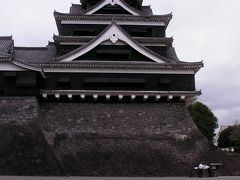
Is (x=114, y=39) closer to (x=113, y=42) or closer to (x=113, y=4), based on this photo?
(x=113, y=42)

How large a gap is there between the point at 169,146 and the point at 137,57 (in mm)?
5907

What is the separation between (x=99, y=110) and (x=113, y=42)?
452 cm

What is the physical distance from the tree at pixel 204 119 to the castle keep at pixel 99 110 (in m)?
25.8

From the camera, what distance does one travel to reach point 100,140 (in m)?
18.6

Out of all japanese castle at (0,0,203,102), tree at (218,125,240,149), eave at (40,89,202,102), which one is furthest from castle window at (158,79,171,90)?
tree at (218,125,240,149)

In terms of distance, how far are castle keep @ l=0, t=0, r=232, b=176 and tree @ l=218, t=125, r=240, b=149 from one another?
1065 inches

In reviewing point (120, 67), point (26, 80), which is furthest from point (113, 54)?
point (26, 80)

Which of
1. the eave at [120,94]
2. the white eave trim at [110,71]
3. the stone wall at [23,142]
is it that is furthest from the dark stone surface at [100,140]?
the white eave trim at [110,71]

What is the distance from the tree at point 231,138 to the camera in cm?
4488

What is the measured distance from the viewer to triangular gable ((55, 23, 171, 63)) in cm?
2017

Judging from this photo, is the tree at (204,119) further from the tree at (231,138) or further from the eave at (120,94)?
the eave at (120,94)

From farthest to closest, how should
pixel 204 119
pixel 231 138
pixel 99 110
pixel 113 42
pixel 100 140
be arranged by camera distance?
pixel 204 119 → pixel 231 138 → pixel 113 42 → pixel 99 110 → pixel 100 140

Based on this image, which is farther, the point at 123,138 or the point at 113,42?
the point at 113,42

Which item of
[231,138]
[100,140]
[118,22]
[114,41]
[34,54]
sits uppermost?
[118,22]
